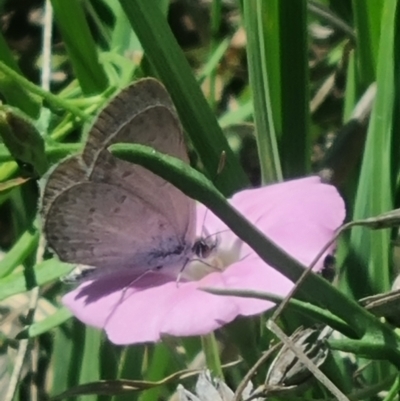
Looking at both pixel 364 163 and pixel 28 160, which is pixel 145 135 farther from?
pixel 364 163

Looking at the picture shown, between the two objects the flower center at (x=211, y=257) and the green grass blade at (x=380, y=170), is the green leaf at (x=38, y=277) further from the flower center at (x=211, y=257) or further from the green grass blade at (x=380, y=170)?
the green grass blade at (x=380, y=170)

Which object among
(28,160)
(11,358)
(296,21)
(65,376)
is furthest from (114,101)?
(11,358)

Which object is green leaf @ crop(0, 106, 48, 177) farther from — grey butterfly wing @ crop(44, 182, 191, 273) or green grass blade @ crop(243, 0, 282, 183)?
green grass blade @ crop(243, 0, 282, 183)

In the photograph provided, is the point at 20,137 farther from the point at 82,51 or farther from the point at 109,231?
the point at 82,51

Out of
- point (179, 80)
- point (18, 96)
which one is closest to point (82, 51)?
point (18, 96)

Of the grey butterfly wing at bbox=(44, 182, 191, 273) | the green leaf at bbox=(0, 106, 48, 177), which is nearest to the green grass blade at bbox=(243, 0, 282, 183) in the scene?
the grey butterfly wing at bbox=(44, 182, 191, 273)

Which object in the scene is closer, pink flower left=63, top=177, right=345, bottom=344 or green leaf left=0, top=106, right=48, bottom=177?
pink flower left=63, top=177, right=345, bottom=344

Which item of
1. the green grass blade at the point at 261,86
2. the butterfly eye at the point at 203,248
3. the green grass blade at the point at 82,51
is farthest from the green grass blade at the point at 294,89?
the green grass blade at the point at 82,51
